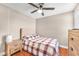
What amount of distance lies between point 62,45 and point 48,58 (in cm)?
39

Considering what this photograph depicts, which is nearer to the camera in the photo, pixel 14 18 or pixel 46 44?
pixel 14 18

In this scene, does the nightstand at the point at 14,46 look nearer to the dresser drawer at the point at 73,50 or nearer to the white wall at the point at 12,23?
the white wall at the point at 12,23

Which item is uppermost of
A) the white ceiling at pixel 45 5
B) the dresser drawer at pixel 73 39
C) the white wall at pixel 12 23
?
the white ceiling at pixel 45 5

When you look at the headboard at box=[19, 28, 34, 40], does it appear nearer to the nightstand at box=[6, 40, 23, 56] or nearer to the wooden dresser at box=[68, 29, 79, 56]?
the nightstand at box=[6, 40, 23, 56]

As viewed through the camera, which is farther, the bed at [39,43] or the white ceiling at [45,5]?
the bed at [39,43]

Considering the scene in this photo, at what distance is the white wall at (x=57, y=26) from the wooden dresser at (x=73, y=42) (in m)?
0.05

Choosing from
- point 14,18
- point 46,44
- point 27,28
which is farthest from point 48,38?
point 14,18

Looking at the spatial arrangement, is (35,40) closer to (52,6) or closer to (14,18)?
(14,18)

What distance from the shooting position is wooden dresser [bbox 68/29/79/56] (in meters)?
1.02

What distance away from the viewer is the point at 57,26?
Result: 49.1 inches

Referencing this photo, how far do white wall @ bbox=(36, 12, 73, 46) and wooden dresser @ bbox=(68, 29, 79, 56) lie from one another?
0.18 feet

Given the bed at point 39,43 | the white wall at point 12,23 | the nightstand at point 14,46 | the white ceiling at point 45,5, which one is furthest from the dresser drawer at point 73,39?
the nightstand at point 14,46

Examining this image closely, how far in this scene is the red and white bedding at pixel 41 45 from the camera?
1.27 m

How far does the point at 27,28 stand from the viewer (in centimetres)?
130
